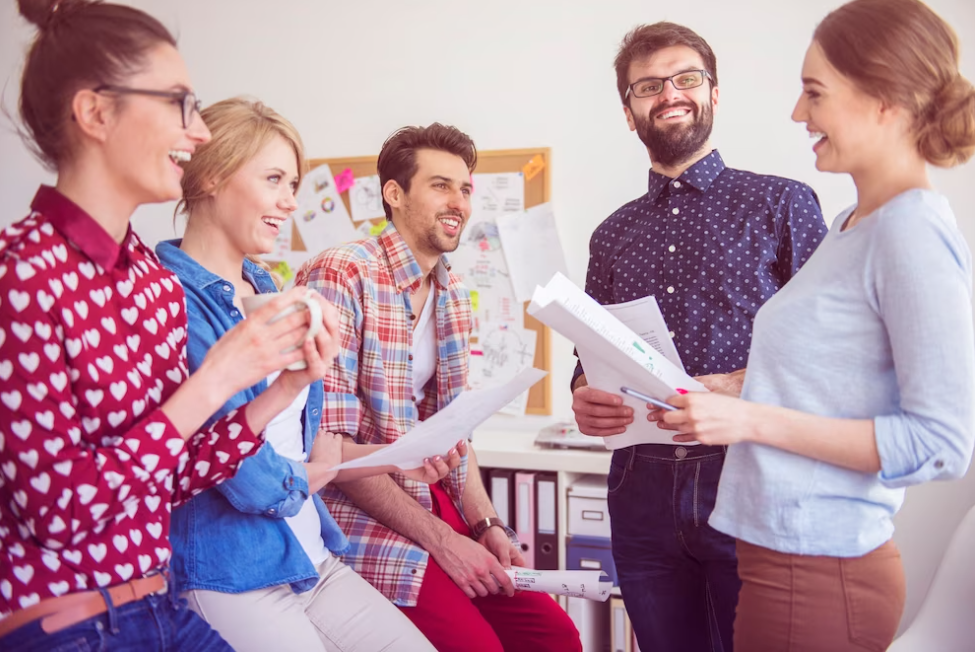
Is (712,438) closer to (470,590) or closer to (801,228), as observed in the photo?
(801,228)

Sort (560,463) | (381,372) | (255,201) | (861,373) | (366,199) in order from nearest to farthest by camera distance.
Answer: (861,373)
(255,201)
(381,372)
(560,463)
(366,199)

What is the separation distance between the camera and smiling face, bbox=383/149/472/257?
2188 millimetres

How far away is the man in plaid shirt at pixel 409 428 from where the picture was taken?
1.75 m

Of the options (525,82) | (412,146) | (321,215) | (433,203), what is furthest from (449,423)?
(321,215)

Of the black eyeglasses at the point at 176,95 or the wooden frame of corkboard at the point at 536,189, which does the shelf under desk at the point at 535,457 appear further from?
the black eyeglasses at the point at 176,95

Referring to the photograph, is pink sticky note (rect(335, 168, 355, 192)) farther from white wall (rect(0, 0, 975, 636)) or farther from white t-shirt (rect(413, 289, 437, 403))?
white t-shirt (rect(413, 289, 437, 403))

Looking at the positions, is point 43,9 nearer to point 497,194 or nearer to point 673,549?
point 673,549

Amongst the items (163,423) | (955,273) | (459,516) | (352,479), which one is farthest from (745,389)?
(459,516)

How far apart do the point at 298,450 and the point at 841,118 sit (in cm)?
103

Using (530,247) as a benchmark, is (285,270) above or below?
below

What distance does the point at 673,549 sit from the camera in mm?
1580

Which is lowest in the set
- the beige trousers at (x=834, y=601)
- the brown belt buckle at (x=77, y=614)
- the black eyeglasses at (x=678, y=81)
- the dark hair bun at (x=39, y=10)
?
the beige trousers at (x=834, y=601)

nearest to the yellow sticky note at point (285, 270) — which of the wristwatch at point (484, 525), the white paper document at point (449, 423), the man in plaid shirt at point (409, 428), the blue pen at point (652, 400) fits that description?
the man in plaid shirt at point (409, 428)

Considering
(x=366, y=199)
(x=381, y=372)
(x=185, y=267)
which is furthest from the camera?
(x=366, y=199)
